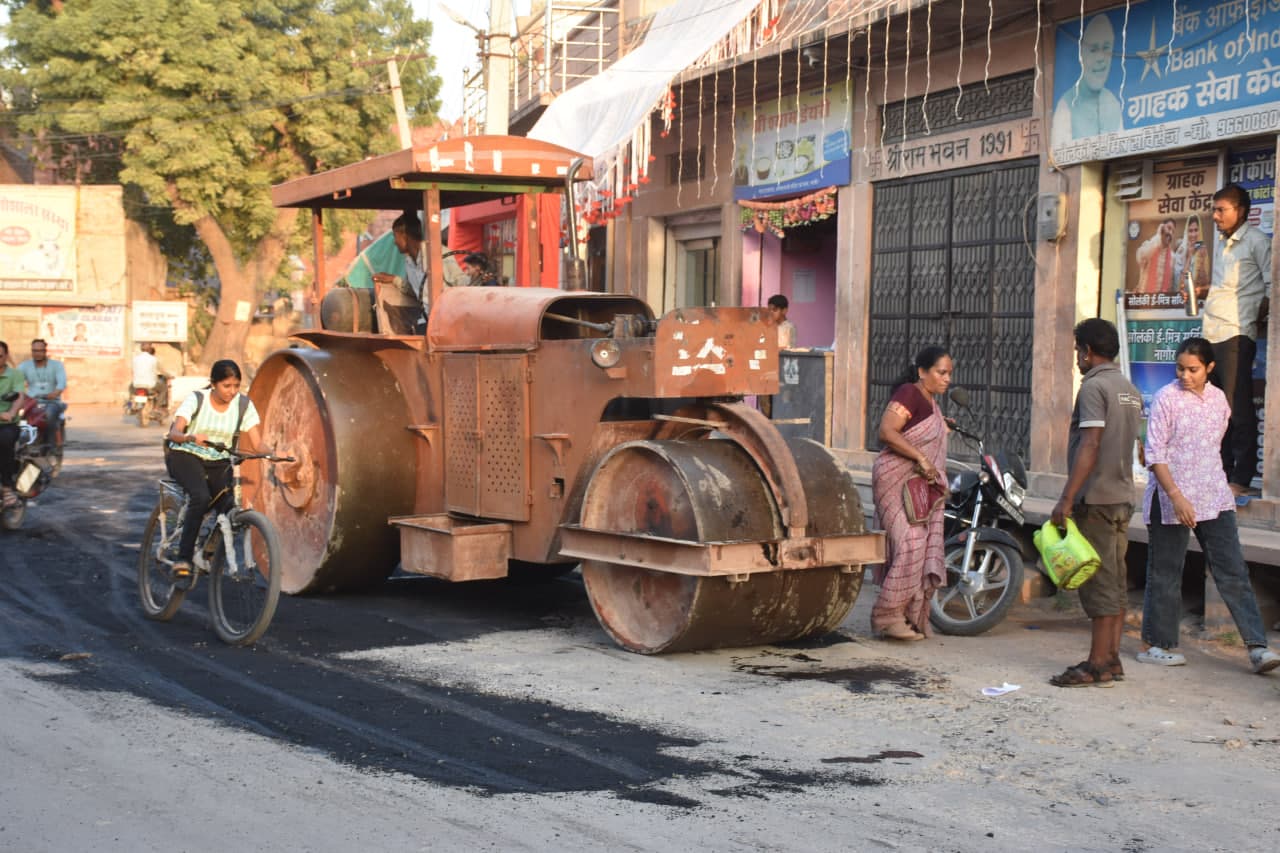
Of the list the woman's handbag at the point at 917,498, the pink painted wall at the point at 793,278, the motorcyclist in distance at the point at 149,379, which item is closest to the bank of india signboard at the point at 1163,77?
the woman's handbag at the point at 917,498

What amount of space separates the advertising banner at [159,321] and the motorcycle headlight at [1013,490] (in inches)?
1107

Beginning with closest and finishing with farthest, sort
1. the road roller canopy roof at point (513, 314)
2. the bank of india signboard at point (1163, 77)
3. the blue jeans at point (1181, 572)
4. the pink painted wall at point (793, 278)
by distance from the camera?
the blue jeans at point (1181, 572), the road roller canopy roof at point (513, 314), the bank of india signboard at point (1163, 77), the pink painted wall at point (793, 278)

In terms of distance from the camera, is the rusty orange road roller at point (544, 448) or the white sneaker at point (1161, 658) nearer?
the rusty orange road roller at point (544, 448)

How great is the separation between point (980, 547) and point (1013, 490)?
608mm

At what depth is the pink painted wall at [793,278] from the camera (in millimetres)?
16047

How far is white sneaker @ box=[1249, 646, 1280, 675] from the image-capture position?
7125mm

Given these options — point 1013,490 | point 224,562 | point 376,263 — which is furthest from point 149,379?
point 1013,490

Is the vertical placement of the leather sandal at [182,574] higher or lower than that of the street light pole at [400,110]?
lower

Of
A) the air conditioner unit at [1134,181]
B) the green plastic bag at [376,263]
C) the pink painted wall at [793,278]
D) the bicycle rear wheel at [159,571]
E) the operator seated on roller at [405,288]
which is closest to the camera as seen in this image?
the bicycle rear wheel at [159,571]

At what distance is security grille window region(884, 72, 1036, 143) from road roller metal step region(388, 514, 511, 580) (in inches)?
245

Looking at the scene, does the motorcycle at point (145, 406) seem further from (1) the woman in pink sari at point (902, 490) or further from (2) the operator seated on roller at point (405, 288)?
(1) the woman in pink sari at point (902, 490)

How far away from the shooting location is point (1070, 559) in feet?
21.9

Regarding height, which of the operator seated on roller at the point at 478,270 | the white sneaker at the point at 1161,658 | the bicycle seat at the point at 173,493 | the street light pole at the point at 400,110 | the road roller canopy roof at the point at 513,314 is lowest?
the white sneaker at the point at 1161,658

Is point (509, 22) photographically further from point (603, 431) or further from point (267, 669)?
point (267, 669)
